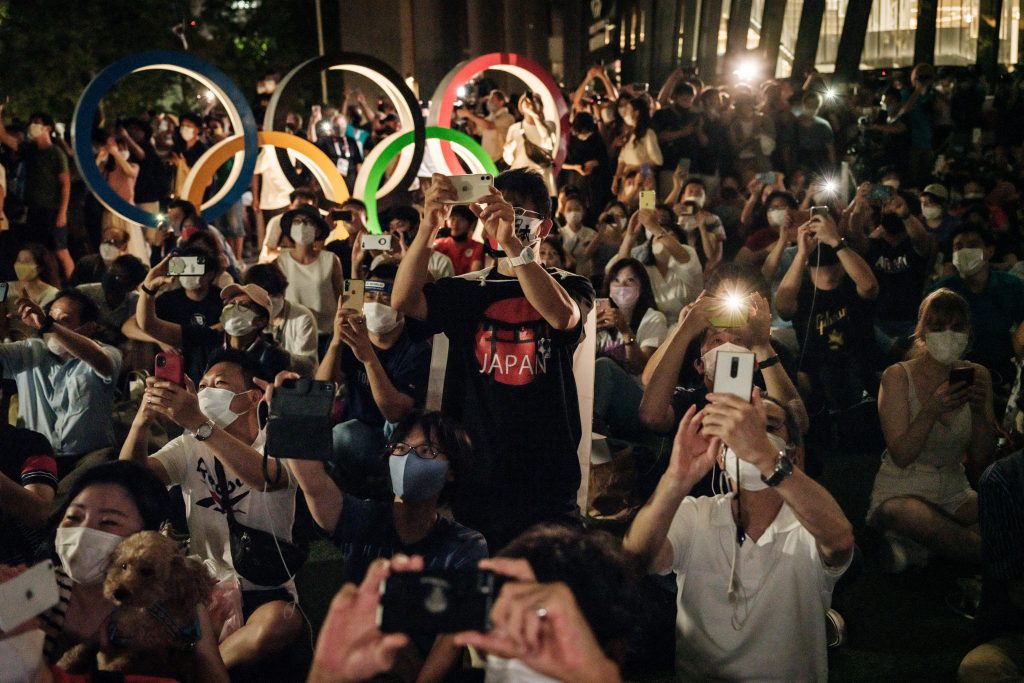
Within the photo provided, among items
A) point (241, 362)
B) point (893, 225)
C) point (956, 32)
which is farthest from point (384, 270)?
point (956, 32)

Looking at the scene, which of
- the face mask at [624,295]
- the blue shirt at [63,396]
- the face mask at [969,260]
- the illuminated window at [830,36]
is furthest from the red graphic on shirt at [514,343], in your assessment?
the illuminated window at [830,36]

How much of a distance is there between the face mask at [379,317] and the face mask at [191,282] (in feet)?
5.20

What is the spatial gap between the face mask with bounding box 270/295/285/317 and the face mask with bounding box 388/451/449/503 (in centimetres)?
323

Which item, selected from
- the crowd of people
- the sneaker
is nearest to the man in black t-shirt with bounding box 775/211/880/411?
Answer: the crowd of people

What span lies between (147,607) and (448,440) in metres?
1.21

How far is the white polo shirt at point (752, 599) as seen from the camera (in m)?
3.18

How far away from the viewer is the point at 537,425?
3967 millimetres

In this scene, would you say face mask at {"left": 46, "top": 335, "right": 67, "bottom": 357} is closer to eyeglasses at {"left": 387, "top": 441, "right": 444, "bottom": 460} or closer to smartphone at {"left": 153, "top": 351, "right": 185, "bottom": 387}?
smartphone at {"left": 153, "top": 351, "right": 185, "bottom": 387}

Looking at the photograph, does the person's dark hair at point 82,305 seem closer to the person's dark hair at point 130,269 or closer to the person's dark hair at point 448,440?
A: the person's dark hair at point 130,269

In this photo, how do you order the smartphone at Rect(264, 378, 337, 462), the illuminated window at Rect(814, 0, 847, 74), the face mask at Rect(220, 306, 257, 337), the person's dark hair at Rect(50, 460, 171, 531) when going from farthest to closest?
the illuminated window at Rect(814, 0, 847, 74), the face mask at Rect(220, 306, 257, 337), the person's dark hair at Rect(50, 460, 171, 531), the smartphone at Rect(264, 378, 337, 462)

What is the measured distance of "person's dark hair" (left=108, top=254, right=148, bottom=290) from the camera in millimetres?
7832

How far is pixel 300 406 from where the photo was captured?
334 centimetres

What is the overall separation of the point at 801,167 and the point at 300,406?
10.2 m

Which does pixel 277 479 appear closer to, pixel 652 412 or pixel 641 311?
pixel 652 412
